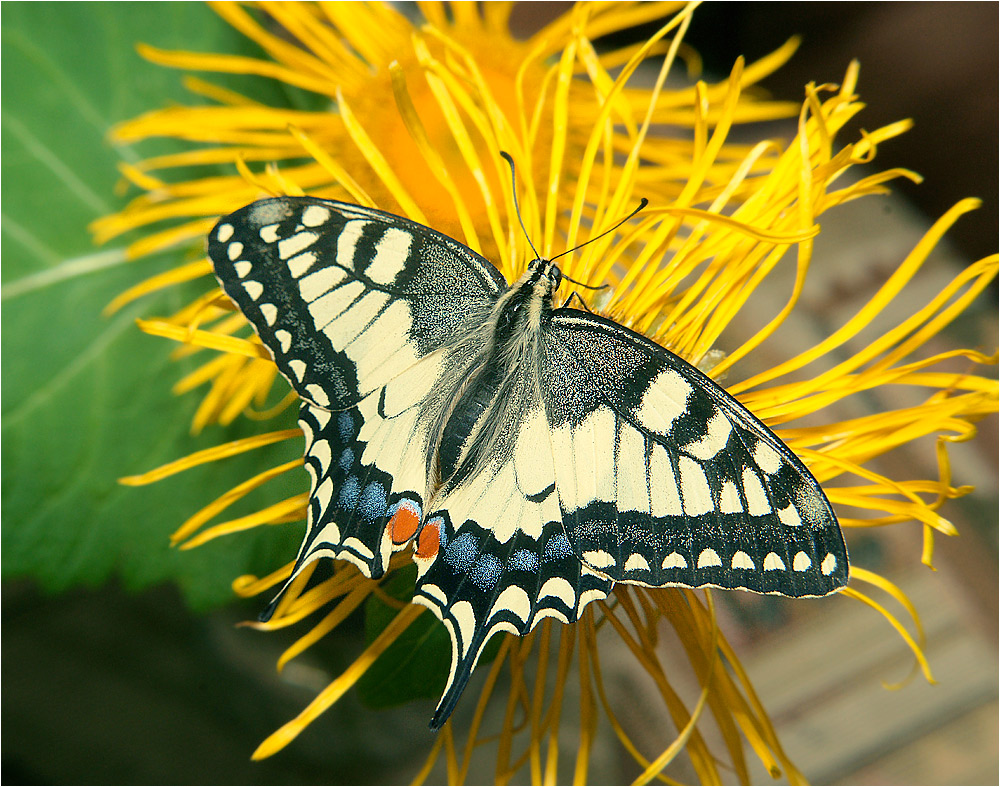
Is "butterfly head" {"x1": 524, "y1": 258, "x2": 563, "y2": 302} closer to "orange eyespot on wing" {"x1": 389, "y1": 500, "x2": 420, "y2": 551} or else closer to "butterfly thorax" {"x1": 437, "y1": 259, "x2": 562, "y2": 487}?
"butterfly thorax" {"x1": 437, "y1": 259, "x2": 562, "y2": 487}

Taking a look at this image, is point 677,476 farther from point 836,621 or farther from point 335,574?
point 836,621

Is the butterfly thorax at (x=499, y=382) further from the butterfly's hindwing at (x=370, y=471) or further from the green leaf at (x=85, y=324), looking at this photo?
the green leaf at (x=85, y=324)

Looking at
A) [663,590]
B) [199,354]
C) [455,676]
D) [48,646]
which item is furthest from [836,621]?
[48,646]

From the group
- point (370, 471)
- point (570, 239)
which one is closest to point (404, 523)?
point (370, 471)

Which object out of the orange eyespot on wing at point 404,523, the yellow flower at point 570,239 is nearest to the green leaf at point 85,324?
the yellow flower at point 570,239

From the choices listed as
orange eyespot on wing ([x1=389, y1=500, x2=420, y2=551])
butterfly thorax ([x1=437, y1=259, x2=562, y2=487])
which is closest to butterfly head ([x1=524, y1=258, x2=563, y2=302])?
butterfly thorax ([x1=437, y1=259, x2=562, y2=487])
